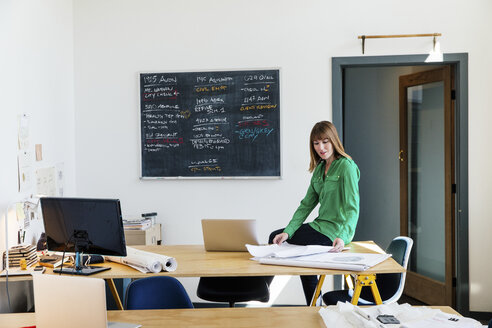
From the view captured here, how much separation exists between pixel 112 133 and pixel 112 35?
2.74 ft

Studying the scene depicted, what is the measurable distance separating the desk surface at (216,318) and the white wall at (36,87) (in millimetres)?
1363

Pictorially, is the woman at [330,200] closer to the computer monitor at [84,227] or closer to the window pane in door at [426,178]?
the computer monitor at [84,227]

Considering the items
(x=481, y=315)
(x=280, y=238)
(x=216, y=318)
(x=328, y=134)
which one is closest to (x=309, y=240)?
(x=280, y=238)

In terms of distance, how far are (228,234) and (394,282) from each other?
101 centimetres

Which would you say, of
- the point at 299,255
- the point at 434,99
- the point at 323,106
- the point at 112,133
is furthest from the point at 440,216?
the point at 112,133

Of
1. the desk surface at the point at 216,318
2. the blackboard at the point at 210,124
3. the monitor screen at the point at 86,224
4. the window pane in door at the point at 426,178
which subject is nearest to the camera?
the desk surface at the point at 216,318

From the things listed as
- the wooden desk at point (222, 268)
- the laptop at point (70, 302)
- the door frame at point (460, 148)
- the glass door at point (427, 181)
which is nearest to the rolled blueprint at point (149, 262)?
the wooden desk at point (222, 268)

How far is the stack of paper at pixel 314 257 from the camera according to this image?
286cm

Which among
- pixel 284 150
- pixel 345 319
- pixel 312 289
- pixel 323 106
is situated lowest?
pixel 312 289

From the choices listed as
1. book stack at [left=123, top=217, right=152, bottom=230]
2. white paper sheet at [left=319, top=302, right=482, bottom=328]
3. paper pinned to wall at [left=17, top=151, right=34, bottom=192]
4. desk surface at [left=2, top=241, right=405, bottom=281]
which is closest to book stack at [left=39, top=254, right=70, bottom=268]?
desk surface at [left=2, top=241, right=405, bottom=281]

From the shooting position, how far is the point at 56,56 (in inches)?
168

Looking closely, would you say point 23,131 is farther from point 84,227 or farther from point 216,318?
point 216,318

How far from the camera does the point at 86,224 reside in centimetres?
286

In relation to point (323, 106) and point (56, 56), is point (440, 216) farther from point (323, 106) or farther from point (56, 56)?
point (56, 56)
